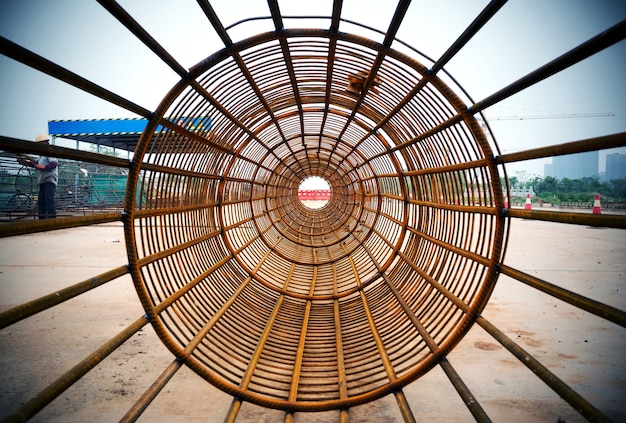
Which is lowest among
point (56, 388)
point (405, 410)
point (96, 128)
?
point (405, 410)

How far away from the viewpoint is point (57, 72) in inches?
44.3

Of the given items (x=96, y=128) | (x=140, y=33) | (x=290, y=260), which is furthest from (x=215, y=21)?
(x=96, y=128)

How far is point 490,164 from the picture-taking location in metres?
1.62

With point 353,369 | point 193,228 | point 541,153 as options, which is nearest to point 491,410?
point 353,369

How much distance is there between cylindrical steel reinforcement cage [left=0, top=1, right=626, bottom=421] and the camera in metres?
1.37

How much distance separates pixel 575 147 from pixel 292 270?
3.85 metres

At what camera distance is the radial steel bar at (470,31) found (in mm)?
1220

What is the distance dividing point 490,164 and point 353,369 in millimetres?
1779

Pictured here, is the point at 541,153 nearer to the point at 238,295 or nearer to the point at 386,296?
the point at 386,296

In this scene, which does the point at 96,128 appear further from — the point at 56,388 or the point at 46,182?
the point at 56,388

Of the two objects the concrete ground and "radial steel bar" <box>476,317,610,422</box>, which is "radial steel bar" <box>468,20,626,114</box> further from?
the concrete ground

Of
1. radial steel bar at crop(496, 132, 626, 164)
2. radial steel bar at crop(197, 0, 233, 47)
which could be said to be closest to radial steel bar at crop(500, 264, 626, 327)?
radial steel bar at crop(496, 132, 626, 164)

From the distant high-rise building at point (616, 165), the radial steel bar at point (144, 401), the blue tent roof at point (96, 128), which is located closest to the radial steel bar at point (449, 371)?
the radial steel bar at point (144, 401)

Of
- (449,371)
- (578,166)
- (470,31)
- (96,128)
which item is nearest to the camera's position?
(470,31)
